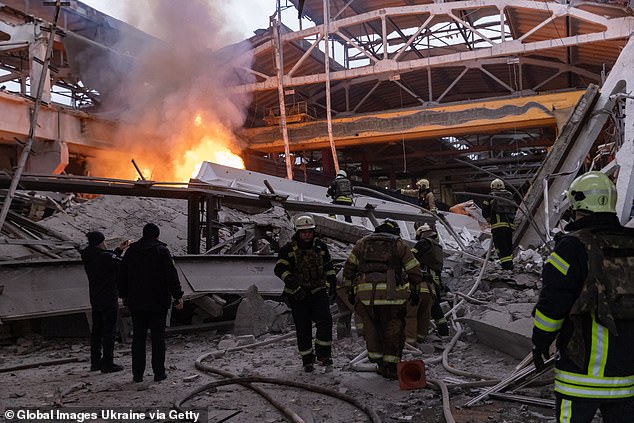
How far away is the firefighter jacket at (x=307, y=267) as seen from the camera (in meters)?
5.51

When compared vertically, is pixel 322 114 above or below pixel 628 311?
above

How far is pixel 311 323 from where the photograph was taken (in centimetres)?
551

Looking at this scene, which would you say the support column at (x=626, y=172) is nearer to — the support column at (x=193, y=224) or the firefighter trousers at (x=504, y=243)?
the firefighter trousers at (x=504, y=243)

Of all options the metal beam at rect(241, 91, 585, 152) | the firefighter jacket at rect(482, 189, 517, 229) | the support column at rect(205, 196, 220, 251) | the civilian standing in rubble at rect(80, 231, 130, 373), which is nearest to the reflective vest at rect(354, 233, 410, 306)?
the civilian standing in rubble at rect(80, 231, 130, 373)

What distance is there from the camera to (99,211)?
11414mm

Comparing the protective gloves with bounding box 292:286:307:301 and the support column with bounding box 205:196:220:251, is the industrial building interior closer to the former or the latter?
the support column with bounding box 205:196:220:251

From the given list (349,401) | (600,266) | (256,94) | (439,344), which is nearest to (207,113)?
(256,94)

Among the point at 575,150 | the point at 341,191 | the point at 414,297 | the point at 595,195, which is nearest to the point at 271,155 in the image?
the point at 341,191

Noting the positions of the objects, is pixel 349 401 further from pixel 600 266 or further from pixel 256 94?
pixel 256 94

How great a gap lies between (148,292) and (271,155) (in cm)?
1949

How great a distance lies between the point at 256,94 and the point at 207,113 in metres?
3.23

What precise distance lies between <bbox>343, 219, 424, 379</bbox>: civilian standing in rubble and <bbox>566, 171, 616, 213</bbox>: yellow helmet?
2.55 metres

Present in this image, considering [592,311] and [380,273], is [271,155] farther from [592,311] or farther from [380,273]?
[592,311]

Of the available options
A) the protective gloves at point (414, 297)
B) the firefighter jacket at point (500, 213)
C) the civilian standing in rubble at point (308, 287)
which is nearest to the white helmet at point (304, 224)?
the civilian standing in rubble at point (308, 287)
